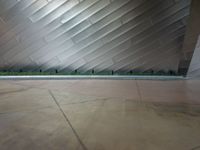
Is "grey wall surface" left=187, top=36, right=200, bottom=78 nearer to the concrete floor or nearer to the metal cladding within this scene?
the metal cladding

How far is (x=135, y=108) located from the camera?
2.23 metres

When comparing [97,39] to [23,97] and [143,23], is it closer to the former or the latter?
[143,23]

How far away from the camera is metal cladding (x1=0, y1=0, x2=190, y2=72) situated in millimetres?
3762

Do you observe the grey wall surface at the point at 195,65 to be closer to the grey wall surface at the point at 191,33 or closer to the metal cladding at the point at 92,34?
the grey wall surface at the point at 191,33

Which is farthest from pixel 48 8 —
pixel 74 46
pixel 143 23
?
pixel 143 23

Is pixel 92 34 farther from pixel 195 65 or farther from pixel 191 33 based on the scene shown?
pixel 195 65

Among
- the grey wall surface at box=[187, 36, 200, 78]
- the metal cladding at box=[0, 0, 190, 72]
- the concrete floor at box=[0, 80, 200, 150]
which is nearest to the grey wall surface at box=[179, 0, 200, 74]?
the grey wall surface at box=[187, 36, 200, 78]

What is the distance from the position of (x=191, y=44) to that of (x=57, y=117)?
2.89 m

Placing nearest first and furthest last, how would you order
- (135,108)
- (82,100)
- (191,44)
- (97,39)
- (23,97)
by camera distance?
(135,108) < (82,100) < (23,97) < (191,44) < (97,39)

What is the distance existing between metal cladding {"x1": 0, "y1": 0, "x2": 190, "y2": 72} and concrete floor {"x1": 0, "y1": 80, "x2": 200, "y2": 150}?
1.49 metres

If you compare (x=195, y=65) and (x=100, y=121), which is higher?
(x=195, y=65)

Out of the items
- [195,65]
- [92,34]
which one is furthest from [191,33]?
[92,34]

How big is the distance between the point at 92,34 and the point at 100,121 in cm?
265

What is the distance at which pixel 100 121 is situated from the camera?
185 cm
